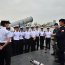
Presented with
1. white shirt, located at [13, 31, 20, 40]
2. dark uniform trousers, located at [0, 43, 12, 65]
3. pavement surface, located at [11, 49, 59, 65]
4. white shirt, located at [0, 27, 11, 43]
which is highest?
white shirt, located at [0, 27, 11, 43]

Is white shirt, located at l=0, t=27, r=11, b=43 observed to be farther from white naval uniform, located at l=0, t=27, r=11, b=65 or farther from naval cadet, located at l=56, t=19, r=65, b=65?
naval cadet, located at l=56, t=19, r=65, b=65

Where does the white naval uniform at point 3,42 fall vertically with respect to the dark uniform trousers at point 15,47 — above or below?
above

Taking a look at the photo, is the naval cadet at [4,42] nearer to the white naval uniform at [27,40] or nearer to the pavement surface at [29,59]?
the pavement surface at [29,59]

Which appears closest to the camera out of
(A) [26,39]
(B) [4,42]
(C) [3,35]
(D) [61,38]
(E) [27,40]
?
(B) [4,42]

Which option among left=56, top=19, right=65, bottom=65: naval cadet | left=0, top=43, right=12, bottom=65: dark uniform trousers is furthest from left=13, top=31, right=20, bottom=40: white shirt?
left=0, top=43, right=12, bottom=65: dark uniform trousers

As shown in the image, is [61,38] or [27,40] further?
[27,40]

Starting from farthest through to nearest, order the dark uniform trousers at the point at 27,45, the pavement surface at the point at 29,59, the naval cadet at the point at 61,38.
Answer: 1. the dark uniform trousers at the point at 27,45
2. the pavement surface at the point at 29,59
3. the naval cadet at the point at 61,38

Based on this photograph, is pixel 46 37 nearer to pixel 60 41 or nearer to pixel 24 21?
pixel 60 41

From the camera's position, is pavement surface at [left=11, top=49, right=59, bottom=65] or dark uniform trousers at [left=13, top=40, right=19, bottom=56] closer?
pavement surface at [left=11, top=49, right=59, bottom=65]

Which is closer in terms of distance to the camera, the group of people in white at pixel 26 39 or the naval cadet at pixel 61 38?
the naval cadet at pixel 61 38

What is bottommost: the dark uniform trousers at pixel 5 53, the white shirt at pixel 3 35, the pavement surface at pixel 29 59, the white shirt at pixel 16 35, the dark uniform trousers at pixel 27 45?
the pavement surface at pixel 29 59

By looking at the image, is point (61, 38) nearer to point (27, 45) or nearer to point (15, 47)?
point (15, 47)

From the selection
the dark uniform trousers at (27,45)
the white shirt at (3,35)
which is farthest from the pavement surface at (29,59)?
the white shirt at (3,35)

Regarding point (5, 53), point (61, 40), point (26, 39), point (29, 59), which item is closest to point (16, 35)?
point (26, 39)
